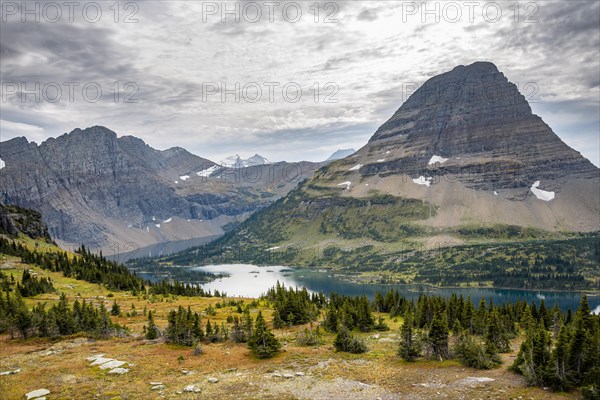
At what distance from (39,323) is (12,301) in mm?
5958

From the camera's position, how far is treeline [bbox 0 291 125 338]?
6096cm

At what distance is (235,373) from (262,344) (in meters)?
7.10

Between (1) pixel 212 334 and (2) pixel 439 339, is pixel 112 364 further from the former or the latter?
(2) pixel 439 339

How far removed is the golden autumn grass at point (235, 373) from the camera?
37438mm

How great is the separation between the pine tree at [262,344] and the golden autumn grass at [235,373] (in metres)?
1.22

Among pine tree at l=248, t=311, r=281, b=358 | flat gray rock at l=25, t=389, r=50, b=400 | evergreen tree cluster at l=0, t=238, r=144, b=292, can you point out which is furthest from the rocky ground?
evergreen tree cluster at l=0, t=238, r=144, b=292

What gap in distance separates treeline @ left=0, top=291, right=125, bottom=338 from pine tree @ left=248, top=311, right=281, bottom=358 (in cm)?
2356

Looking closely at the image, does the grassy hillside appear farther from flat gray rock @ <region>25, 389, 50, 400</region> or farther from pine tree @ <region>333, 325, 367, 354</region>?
pine tree @ <region>333, 325, 367, 354</region>

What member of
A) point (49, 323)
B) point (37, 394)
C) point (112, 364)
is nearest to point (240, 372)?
point (112, 364)

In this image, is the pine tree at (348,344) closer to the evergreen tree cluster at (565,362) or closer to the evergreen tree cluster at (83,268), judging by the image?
the evergreen tree cluster at (565,362)

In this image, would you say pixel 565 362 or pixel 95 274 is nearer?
pixel 565 362

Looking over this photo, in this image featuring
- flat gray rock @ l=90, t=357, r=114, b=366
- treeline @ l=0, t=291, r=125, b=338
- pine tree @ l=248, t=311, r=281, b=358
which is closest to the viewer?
flat gray rock @ l=90, t=357, r=114, b=366

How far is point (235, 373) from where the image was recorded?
145 ft

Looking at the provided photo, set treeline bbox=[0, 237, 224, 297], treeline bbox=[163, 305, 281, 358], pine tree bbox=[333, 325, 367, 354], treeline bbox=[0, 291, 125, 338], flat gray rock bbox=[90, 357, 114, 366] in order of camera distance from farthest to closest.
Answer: treeline bbox=[0, 237, 224, 297]
treeline bbox=[0, 291, 125, 338]
pine tree bbox=[333, 325, 367, 354]
treeline bbox=[163, 305, 281, 358]
flat gray rock bbox=[90, 357, 114, 366]
